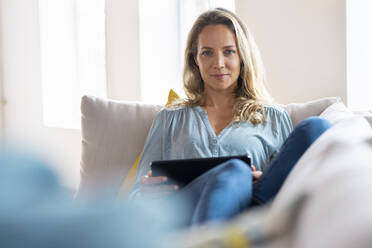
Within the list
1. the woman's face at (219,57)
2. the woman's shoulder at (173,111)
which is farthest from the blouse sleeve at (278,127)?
the woman's shoulder at (173,111)

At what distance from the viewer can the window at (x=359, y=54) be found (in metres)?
2.38

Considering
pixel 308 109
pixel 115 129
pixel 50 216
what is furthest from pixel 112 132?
pixel 50 216

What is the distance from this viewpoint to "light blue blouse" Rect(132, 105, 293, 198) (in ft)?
5.31

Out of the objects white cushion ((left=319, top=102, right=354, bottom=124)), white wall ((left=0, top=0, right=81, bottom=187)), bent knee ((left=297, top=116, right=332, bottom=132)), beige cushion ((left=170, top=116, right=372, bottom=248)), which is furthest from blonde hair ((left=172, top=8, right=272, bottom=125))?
white wall ((left=0, top=0, right=81, bottom=187))

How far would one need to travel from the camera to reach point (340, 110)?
1550 millimetres

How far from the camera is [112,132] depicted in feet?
6.06

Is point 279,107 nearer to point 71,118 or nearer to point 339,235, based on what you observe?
point 339,235

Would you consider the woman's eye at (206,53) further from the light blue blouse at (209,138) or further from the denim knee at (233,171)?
the denim knee at (233,171)

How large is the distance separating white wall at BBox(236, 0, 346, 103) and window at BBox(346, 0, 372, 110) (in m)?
0.07

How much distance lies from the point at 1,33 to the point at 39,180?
18.8ft

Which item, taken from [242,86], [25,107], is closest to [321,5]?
[242,86]

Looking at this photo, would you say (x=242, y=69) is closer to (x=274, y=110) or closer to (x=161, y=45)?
(x=274, y=110)

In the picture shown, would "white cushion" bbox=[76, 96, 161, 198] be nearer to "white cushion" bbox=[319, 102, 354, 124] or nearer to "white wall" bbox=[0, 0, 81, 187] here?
"white cushion" bbox=[319, 102, 354, 124]

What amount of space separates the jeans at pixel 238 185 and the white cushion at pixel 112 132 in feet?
3.28
